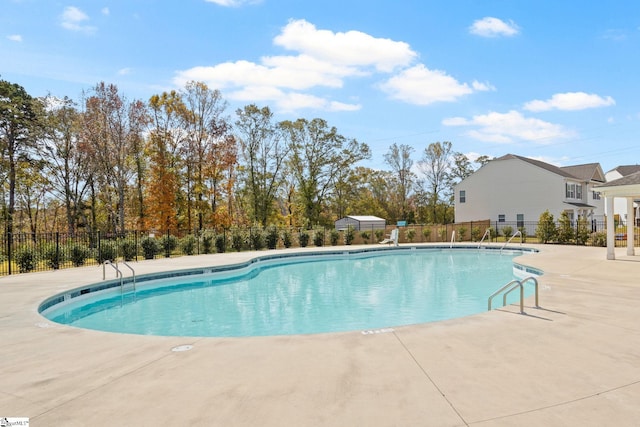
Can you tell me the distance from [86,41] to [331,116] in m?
24.6

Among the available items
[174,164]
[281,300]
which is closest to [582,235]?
[281,300]

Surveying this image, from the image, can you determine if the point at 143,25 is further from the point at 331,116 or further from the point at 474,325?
the point at 331,116

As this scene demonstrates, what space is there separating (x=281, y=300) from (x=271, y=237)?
12.8 meters

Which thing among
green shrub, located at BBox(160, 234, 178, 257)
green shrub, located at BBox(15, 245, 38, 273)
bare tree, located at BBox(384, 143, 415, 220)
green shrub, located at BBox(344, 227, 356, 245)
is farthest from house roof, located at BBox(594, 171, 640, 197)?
bare tree, located at BBox(384, 143, 415, 220)

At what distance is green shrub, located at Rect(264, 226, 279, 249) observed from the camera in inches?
894

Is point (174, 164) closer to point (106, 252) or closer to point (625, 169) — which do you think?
point (106, 252)

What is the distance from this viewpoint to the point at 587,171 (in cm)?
3394

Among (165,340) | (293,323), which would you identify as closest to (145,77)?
(293,323)

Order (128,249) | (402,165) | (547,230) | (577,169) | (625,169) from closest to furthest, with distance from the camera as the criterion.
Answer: (128,249) < (547,230) < (577,169) < (402,165) < (625,169)

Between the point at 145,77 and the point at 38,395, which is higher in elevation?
the point at 145,77

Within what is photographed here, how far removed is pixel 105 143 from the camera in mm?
25359

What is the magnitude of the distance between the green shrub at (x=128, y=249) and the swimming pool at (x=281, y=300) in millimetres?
5552

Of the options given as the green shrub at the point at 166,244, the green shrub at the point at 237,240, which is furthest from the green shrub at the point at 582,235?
the green shrub at the point at 166,244

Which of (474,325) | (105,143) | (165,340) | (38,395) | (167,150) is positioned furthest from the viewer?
(167,150)
